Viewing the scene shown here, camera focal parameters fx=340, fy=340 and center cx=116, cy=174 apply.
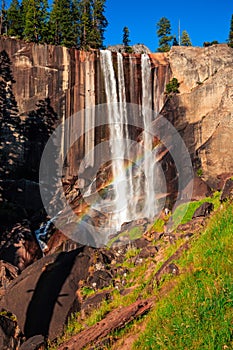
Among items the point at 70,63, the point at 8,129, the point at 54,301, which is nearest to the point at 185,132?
the point at 70,63

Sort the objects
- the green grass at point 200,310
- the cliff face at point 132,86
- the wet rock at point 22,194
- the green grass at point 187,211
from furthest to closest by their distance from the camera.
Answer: the cliff face at point 132,86 → the wet rock at point 22,194 → the green grass at point 187,211 → the green grass at point 200,310

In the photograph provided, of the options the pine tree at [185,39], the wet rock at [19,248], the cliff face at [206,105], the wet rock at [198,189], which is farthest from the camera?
the pine tree at [185,39]

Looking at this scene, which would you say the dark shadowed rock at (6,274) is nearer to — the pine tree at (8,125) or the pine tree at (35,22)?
the pine tree at (8,125)

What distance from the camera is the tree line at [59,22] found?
4470 cm

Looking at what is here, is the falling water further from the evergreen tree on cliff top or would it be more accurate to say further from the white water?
the evergreen tree on cliff top

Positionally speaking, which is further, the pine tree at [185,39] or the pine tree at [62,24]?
the pine tree at [185,39]

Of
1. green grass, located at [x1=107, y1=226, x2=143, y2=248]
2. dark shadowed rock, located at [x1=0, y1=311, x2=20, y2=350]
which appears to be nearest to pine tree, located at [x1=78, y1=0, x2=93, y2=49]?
green grass, located at [x1=107, y1=226, x2=143, y2=248]

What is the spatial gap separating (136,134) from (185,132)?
485 cm

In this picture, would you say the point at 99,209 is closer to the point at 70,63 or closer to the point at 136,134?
the point at 136,134

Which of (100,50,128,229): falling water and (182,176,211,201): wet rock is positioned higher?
(100,50,128,229): falling water

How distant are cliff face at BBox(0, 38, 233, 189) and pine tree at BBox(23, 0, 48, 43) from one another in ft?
40.0

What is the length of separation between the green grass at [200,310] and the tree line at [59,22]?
44330mm

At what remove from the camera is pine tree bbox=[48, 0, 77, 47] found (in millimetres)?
47531

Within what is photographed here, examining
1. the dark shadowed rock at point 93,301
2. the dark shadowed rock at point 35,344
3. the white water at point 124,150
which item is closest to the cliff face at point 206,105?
the white water at point 124,150
